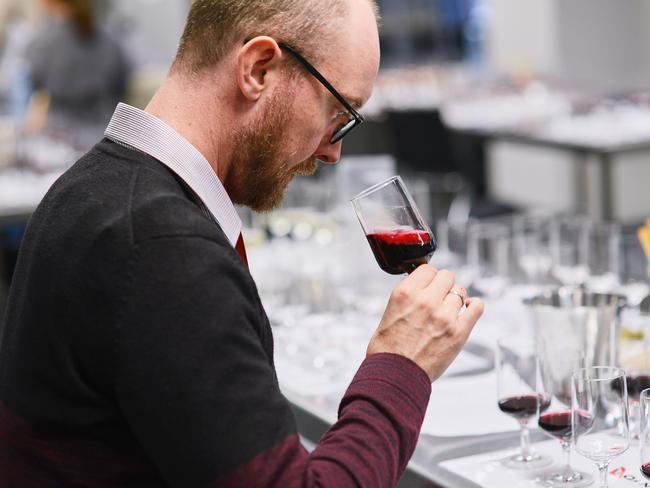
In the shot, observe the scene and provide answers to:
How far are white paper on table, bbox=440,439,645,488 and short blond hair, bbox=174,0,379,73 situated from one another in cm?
71

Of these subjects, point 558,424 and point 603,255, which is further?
point 603,255

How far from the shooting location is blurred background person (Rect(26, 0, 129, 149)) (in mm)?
7484

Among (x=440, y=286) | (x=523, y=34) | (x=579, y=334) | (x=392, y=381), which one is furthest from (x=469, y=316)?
(x=523, y=34)

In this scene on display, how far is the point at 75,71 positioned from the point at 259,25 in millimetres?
6502

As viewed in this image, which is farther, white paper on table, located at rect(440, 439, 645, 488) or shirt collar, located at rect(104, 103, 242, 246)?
white paper on table, located at rect(440, 439, 645, 488)

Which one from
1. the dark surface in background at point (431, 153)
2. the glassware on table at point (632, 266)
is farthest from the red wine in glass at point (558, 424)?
the dark surface in background at point (431, 153)

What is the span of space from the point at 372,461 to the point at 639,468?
543 mm

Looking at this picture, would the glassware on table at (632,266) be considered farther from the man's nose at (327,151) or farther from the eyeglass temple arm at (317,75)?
the eyeglass temple arm at (317,75)

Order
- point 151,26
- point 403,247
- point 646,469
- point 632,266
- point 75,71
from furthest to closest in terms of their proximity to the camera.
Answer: point 151,26 < point 75,71 < point 632,266 < point 403,247 < point 646,469

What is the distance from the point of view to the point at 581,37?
9.69 metres

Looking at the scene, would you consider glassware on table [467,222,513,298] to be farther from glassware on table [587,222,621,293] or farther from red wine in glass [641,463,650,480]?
red wine in glass [641,463,650,480]

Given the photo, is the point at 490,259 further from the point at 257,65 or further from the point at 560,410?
the point at 257,65

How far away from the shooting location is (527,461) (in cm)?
170

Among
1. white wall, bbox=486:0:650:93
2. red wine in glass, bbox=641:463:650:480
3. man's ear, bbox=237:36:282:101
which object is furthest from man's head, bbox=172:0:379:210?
white wall, bbox=486:0:650:93
